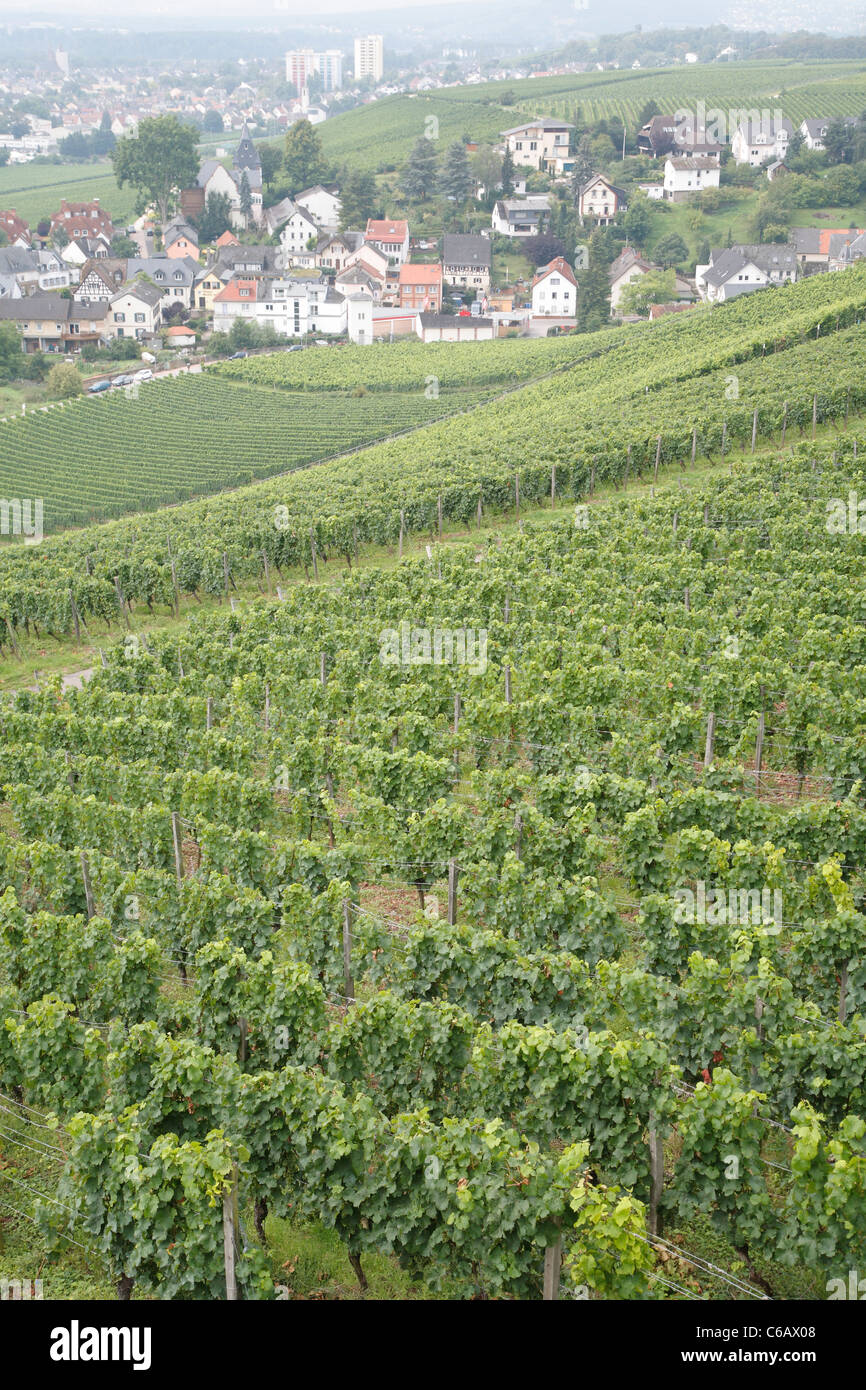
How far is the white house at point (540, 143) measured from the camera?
16200 centimetres

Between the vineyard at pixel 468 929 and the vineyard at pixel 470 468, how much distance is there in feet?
21.6

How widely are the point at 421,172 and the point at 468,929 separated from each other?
157209mm

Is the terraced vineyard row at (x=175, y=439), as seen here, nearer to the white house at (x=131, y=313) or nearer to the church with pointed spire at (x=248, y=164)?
the white house at (x=131, y=313)

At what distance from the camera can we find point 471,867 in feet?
55.9

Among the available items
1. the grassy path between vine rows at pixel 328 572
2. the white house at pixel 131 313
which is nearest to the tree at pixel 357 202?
the white house at pixel 131 313

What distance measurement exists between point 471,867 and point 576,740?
4677mm

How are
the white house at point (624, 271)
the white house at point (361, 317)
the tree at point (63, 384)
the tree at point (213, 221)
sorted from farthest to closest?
the tree at point (213, 221), the white house at point (361, 317), the white house at point (624, 271), the tree at point (63, 384)

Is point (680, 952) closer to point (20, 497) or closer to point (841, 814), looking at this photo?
point (841, 814)

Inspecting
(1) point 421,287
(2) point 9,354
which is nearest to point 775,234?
(1) point 421,287

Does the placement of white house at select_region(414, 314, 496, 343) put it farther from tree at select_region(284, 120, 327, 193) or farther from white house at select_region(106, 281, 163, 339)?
tree at select_region(284, 120, 327, 193)

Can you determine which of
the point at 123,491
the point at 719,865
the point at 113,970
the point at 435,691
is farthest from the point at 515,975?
the point at 123,491

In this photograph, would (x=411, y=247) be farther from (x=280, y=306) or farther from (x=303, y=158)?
(x=303, y=158)

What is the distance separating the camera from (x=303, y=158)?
165125 millimetres

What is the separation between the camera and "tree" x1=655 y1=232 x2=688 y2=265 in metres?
124
